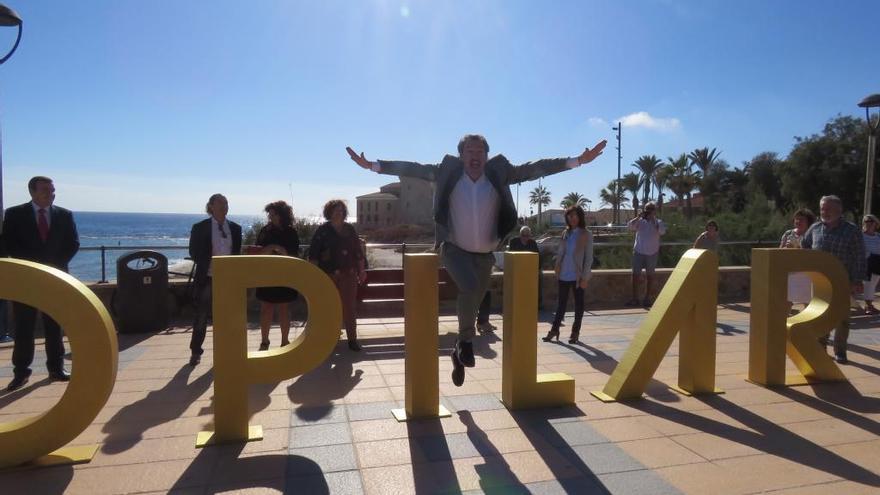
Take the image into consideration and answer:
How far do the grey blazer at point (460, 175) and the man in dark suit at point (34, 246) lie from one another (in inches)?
128

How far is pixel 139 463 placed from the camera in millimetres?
3594

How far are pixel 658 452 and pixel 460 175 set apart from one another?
7.98ft

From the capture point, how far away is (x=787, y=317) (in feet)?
17.1

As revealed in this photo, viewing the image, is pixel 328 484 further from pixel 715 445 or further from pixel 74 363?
pixel 715 445

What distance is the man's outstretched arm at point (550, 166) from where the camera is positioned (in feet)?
15.5

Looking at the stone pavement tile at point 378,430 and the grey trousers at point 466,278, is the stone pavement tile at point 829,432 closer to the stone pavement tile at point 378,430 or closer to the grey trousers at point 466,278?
the grey trousers at point 466,278

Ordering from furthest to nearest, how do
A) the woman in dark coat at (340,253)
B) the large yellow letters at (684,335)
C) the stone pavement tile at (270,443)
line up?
the woman in dark coat at (340,253) → the large yellow letters at (684,335) → the stone pavement tile at (270,443)

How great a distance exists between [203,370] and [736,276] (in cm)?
964

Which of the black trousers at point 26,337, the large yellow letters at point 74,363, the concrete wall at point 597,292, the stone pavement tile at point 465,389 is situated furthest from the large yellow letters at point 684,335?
the black trousers at point 26,337

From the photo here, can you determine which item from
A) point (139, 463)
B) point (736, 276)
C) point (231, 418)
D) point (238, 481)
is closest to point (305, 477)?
point (238, 481)

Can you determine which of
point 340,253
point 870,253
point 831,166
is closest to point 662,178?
point 831,166

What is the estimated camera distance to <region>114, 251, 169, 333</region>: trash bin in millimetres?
7914

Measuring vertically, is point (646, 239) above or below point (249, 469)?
above

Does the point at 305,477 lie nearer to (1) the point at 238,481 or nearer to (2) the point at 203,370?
(1) the point at 238,481
